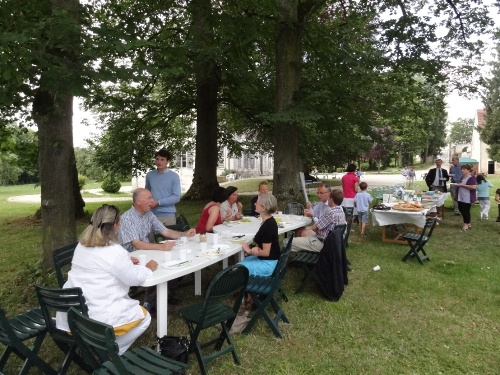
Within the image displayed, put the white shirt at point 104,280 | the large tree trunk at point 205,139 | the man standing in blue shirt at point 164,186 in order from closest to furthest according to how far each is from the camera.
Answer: the white shirt at point 104,280
the man standing in blue shirt at point 164,186
the large tree trunk at point 205,139

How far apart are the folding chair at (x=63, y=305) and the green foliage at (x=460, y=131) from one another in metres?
117

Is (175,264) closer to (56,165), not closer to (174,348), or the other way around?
(174,348)

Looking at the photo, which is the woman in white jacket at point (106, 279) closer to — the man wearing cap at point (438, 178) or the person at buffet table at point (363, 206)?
the person at buffet table at point (363, 206)

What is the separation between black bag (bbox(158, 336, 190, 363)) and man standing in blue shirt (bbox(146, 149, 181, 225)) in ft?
9.37

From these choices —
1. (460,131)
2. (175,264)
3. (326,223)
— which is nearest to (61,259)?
(175,264)

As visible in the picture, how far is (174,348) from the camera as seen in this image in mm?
3225

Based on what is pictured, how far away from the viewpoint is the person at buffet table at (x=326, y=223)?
18.8ft

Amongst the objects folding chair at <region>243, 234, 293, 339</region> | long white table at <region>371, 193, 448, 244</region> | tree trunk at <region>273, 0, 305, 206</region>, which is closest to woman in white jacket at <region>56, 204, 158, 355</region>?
folding chair at <region>243, 234, 293, 339</region>

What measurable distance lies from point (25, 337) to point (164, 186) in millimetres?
3082

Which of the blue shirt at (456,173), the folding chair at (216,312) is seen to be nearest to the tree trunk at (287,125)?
the blue shirt at (456,173)

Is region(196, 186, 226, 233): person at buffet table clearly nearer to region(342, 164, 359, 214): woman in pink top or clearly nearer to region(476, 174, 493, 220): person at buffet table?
region(342, 164, 359, 214): woman in pink top

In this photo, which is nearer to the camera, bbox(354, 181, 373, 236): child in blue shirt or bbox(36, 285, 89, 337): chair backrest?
bbox(36, 285, 89, 337): chair backrest

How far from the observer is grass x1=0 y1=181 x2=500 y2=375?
368 centimetres

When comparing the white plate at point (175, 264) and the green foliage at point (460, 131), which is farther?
the green foliage at point (460, 131)
